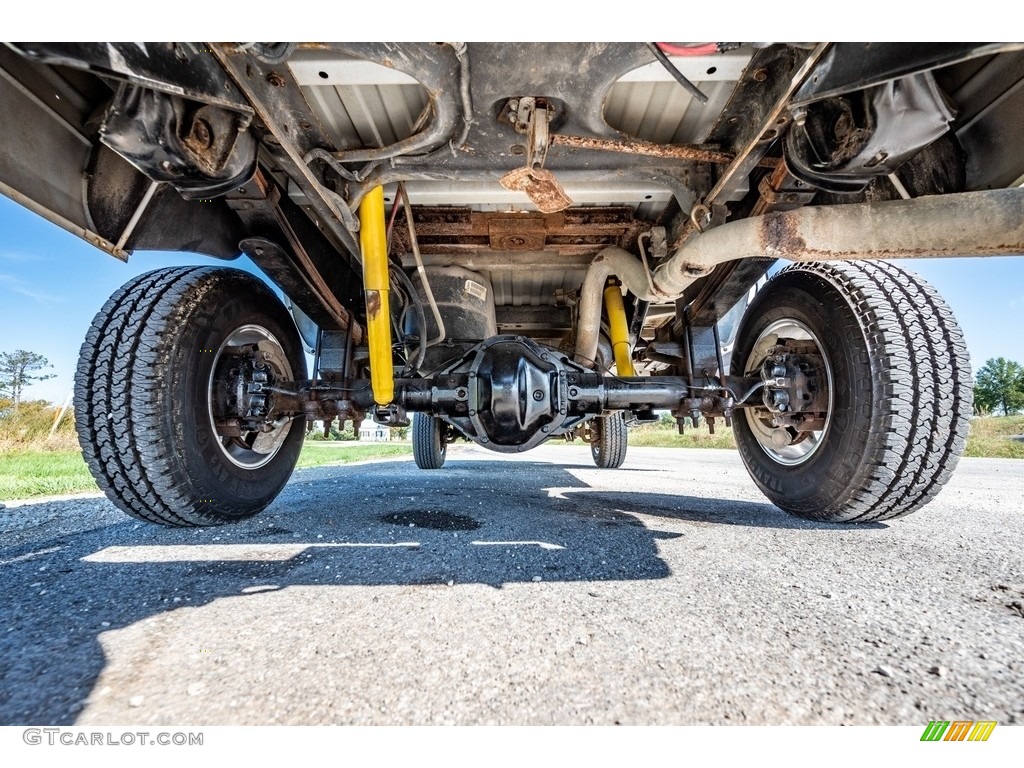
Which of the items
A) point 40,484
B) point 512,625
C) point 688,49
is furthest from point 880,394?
point 40,484

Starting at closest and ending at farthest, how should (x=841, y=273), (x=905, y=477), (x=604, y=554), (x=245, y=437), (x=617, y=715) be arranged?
(x=617, y=715), (x=604, y=554), (x=905, y=477), (x=841, y=273), (x=245, y=437)

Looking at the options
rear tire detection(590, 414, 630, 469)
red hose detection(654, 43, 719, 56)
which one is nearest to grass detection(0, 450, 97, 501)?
red hose detection(654, 43, 719, 56)

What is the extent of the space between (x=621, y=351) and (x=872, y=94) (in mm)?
1361

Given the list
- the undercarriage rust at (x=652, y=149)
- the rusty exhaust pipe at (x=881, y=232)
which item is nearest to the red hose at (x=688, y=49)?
the undercarriage rust at (x=652, y=149)

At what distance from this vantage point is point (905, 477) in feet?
4.50

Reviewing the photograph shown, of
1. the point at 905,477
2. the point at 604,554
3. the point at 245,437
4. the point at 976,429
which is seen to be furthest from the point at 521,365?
the point at 976,429

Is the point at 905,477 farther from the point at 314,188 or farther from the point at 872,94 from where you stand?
→ the point at 314,188

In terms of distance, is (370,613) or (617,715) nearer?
(617,715)

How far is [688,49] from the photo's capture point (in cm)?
92

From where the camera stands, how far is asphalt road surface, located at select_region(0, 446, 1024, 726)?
1.86ft

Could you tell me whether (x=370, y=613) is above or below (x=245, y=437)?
below

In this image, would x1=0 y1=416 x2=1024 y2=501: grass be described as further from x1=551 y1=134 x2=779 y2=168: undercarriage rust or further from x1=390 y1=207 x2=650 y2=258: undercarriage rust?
x1=551 y1=134 x2=779 y2=168: undercarriage rust

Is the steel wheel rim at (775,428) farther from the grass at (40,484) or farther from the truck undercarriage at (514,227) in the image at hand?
the grass at (40,484)

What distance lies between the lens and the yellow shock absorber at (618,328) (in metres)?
2.15
